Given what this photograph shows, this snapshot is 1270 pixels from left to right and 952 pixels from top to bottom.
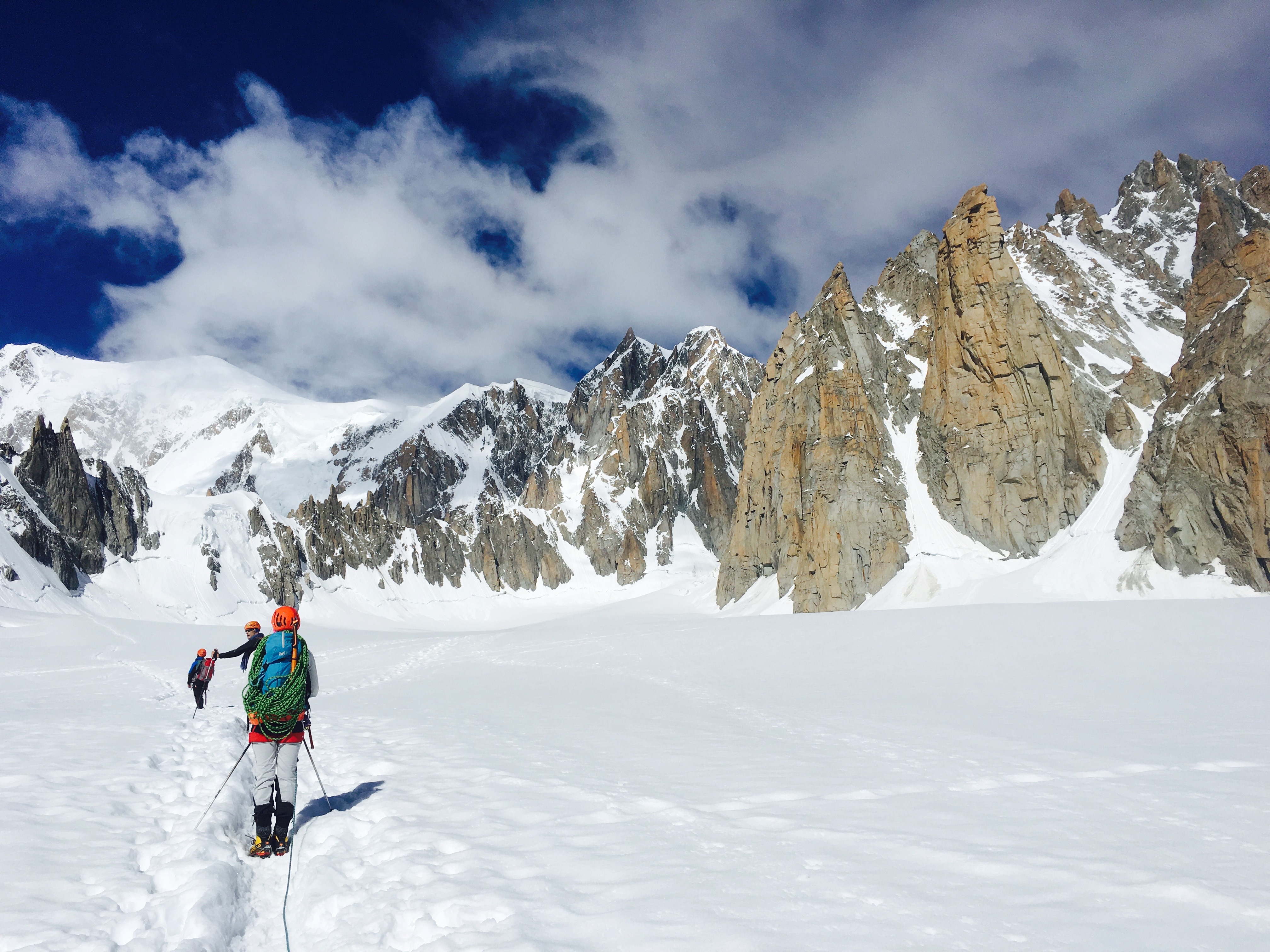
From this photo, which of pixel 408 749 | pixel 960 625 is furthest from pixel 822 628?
pixel 408 749

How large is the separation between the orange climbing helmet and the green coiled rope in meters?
0.26

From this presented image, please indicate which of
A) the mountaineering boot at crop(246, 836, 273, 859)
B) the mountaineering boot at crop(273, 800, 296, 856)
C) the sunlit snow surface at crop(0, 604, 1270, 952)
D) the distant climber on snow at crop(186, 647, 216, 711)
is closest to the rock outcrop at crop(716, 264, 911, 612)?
the sunlit snow surface at crop(0, 604, 1270, 952)

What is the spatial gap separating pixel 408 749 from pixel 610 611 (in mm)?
78599

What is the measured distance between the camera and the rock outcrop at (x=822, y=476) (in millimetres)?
48312

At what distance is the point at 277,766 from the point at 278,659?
3.18 ft

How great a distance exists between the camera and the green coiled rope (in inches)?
230

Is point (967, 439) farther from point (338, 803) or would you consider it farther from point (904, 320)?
point (338, 803)

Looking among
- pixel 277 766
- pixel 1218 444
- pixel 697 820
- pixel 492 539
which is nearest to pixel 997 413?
pixel 1218 444

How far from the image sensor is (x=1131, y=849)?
448 cm

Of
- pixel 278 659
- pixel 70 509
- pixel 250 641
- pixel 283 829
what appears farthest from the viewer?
pixel 70 509

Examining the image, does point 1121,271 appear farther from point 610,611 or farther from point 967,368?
point 610,611

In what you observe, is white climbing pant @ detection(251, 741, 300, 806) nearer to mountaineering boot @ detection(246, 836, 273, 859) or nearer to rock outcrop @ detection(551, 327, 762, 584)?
mountaineering boot @ detection(246, 836, 273, 859)

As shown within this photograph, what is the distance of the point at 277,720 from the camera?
19.3 feet

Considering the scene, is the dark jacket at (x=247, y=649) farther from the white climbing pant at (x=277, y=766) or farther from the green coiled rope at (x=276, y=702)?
the white climbing pant at (x=277, y=766)
